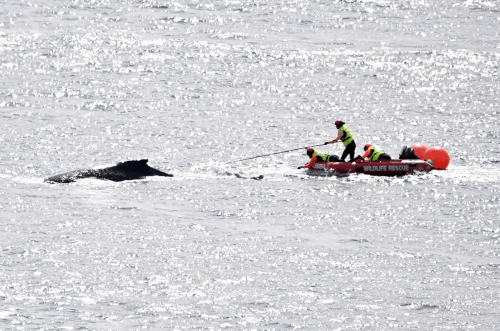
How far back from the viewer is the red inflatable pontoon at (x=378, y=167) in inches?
1241

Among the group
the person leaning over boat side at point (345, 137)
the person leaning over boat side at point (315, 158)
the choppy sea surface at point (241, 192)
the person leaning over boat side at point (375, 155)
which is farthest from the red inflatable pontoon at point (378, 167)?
the person leaning over boat side at point (345, 137)

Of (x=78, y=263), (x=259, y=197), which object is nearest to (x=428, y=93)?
(x=259, y=197)

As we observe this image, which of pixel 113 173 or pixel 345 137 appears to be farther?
pixel 345 137

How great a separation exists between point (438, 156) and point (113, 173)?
1130 cm

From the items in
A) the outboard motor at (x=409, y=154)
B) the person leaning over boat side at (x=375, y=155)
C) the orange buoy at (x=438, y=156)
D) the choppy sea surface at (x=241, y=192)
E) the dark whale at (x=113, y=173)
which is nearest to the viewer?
the choppy sea surface at (x=241, y=192)

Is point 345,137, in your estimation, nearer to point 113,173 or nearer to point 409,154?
point 409,154

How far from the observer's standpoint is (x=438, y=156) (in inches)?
1275

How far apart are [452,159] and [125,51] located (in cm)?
3990

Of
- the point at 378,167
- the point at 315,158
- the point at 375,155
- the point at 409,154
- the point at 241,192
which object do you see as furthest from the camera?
the point at 409,154

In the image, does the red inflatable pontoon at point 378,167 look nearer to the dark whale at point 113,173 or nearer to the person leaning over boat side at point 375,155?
the person leaning over boat side at point 375,155

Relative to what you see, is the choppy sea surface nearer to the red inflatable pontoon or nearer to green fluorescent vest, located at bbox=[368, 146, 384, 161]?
the red inflatable pontoon

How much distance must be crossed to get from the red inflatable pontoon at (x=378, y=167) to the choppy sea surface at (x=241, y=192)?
0.53 metres

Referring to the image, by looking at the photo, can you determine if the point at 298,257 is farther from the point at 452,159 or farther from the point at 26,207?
the point at 452,159

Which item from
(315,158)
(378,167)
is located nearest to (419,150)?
(378,167)
